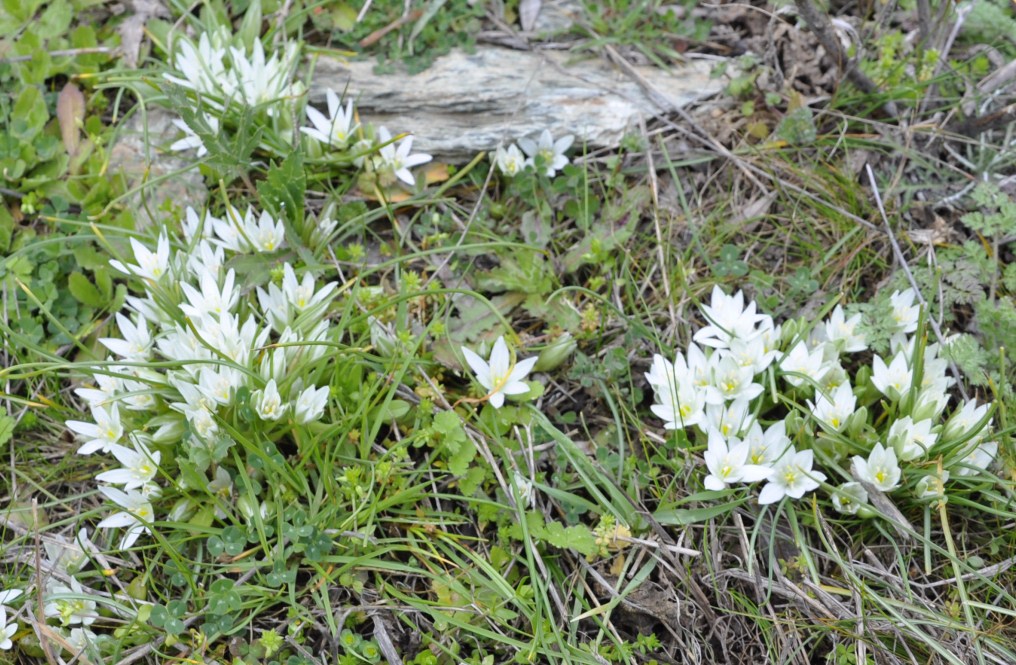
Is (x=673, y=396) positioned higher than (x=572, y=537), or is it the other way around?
(x=673, y=396)

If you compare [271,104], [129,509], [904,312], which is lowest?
[129,509]

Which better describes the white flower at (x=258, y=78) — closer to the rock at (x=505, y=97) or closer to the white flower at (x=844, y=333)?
Result: the rock at (x=505, y=97)

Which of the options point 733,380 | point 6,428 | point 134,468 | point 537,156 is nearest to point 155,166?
point 6,428

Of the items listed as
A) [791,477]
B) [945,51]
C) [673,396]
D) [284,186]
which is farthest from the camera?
[945,51]

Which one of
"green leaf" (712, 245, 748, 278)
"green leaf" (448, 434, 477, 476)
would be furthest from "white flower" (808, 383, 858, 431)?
"green leaf" (448, 434, 477, 476)

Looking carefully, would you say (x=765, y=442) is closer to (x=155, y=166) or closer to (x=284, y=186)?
(x=284, y=186)

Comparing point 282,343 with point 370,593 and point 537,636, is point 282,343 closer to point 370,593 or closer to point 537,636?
point 370,593

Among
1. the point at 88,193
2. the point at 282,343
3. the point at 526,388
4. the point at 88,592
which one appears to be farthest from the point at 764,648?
the point at 88,193
